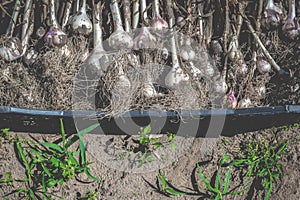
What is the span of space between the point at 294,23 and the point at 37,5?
76 centimetres

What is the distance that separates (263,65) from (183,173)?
40cm

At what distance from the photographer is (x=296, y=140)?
165 cm

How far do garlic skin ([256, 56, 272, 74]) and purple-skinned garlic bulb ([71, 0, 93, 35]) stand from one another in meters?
0.50

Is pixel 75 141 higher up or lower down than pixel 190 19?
lower down

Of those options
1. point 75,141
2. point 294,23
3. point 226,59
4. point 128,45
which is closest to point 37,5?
point 128,45

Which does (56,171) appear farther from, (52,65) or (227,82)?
(227,82)

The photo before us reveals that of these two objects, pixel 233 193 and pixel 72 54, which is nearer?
pixel 233 193

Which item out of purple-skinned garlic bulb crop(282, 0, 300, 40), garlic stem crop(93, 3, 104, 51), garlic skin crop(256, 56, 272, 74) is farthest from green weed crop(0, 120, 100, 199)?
purple-skinned garlic bulb crop(282, 0, 300, 40)

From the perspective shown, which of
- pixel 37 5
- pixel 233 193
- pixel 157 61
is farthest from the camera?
pixel 37 5

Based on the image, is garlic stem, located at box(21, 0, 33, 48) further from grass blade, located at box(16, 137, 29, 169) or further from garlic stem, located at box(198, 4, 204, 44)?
garlic stem, located at box(198, 4, 204, 44)

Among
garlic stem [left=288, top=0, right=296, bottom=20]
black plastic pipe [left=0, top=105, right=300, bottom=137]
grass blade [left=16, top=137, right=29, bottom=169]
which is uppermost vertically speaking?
garlic stem [left=288, top=0, right=296, bottom=20]

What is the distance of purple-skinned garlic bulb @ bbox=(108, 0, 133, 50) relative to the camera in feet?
5.49

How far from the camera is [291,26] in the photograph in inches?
67.9

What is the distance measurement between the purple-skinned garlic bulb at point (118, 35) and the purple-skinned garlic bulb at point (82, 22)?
0.24 feet
